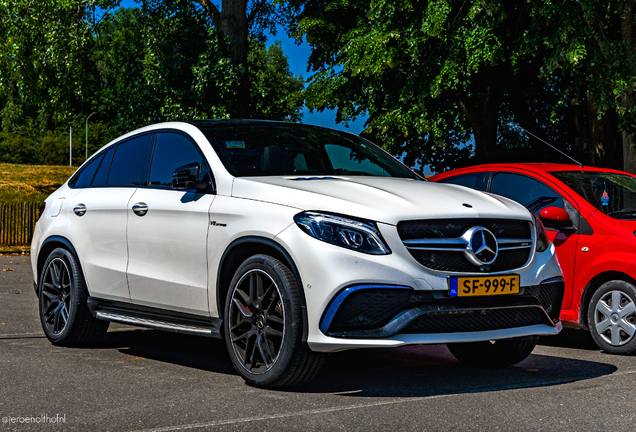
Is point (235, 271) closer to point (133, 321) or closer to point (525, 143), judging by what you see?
point (133, 321)

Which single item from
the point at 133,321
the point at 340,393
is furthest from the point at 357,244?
the point at 133,321

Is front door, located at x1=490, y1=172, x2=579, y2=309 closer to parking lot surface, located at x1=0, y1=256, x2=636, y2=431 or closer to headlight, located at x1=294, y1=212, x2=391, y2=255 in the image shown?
parking lot surface, located at x1=0, y1=256, x2=636, y2=431

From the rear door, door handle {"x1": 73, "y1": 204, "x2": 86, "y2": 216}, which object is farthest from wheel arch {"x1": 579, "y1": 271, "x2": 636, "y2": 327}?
door handle {"x1": 73, "y1": 204, "x2": 86, "y2": 216}

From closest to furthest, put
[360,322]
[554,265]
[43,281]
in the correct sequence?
[360,322]
[554,265]
[43,281]

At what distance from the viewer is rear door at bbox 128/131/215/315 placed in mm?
5828

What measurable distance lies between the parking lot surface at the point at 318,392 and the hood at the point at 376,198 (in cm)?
113

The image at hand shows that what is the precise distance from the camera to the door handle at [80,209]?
23.5ft

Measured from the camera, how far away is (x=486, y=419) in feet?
15.1

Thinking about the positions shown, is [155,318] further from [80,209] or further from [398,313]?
[398,313]

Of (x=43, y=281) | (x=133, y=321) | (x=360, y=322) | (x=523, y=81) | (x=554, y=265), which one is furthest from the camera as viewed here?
(x=523, y=81)

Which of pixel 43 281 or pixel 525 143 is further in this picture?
pixel 525 143

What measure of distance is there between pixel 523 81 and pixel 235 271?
20.9 meters

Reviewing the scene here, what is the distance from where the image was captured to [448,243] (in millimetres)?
5090

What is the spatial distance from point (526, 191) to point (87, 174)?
406 centimetres
